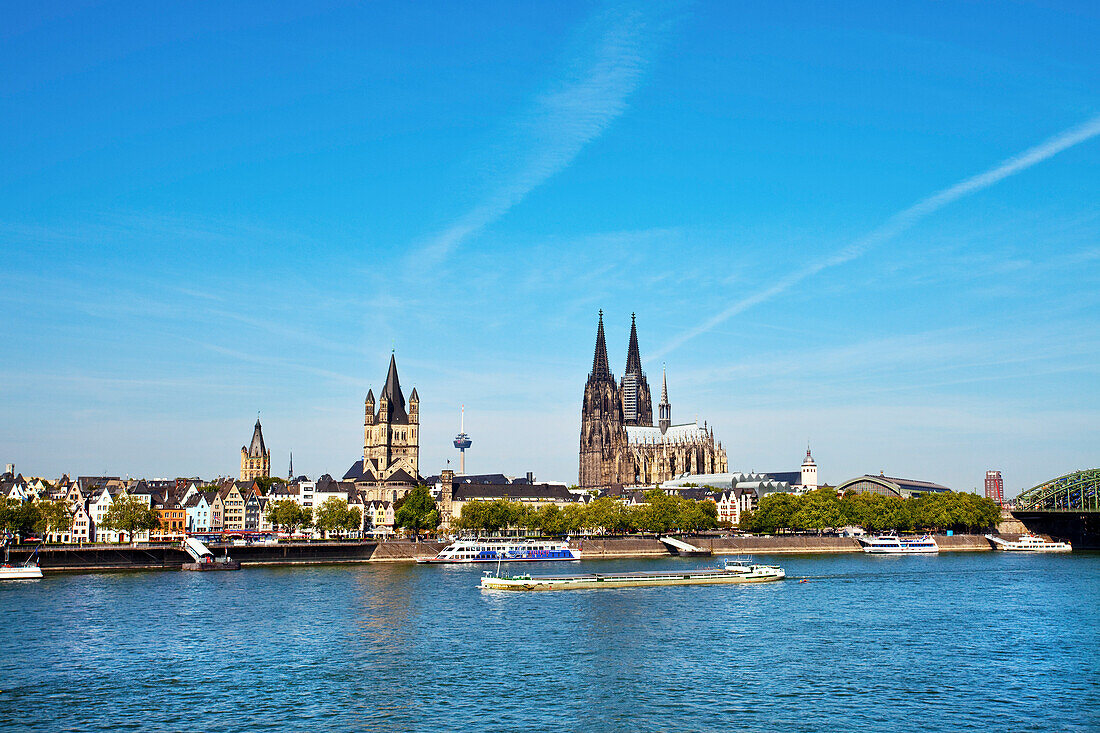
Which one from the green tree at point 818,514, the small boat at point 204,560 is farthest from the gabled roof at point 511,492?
the small boat at point 204,560

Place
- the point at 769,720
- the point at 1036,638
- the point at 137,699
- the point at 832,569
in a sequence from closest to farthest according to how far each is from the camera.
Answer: the point at 769,720, the point at 137,699, the point at 1036,638, the point at 832,569

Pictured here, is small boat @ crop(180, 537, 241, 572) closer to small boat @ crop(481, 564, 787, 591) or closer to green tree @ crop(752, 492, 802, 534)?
small boat @ crop(481, 564, 787, 591)

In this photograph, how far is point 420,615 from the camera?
6128 centimetres

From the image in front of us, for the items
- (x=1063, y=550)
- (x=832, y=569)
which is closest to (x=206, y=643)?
(x=832, y=569)

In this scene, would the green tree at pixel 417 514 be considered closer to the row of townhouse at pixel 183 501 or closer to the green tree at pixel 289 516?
the row of townhouse at pixel 183 501

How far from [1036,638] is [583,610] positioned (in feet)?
79.5

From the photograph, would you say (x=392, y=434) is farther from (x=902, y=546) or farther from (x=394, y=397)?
(x=902, y=546)

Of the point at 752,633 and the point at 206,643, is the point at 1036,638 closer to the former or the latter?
the point at 752,633

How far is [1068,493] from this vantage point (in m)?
174

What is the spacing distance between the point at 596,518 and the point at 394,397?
55.3 m

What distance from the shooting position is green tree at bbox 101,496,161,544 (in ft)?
393

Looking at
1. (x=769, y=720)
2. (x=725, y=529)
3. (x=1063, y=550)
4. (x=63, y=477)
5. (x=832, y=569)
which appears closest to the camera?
(x=769, y=720)

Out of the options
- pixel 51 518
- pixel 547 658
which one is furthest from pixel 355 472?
pixel 547 658

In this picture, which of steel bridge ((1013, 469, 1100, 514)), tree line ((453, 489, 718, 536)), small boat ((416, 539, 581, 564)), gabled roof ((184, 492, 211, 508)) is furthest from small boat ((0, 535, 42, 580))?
steel bridge ((1013, 469, 1100, 514))
